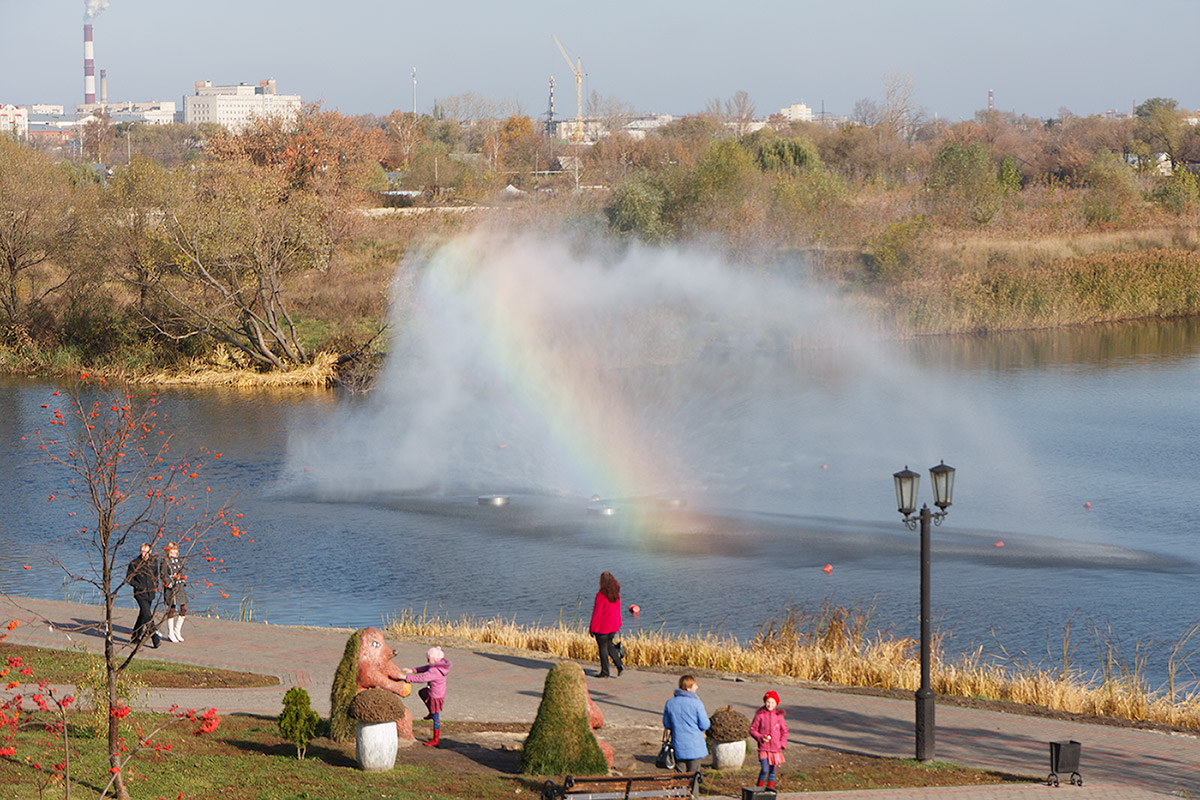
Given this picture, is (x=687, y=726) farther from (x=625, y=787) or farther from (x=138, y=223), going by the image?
(x=138, y=223)

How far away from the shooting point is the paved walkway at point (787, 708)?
50.1ft

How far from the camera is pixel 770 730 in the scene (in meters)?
14.1

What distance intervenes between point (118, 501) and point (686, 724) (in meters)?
6.39

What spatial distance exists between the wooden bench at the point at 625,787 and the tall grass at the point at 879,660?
7.18 meters

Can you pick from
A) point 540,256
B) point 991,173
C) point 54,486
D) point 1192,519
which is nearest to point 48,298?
point 540,256

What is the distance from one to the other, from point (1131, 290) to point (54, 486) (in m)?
57.5

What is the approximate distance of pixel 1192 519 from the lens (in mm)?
33688

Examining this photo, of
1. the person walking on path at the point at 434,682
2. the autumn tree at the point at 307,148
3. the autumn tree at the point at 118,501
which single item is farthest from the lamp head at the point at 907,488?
the autumn tree at the point at 307,148

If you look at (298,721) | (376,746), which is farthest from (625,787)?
(298,721)

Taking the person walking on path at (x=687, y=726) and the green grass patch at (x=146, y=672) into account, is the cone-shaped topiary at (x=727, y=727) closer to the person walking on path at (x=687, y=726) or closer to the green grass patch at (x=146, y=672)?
the person walking on path at (x=687, y=726)

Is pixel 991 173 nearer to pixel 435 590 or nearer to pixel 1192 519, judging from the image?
pixel 1192 519

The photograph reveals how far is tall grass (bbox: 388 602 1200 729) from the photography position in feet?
63.7

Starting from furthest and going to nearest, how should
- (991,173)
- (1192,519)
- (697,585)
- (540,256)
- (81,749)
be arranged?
(991,173) < (540,256) < (1192,519) < (697,585) < (81,749)

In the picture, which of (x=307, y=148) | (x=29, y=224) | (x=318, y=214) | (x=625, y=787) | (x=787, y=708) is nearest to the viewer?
(x=625, y=787)
